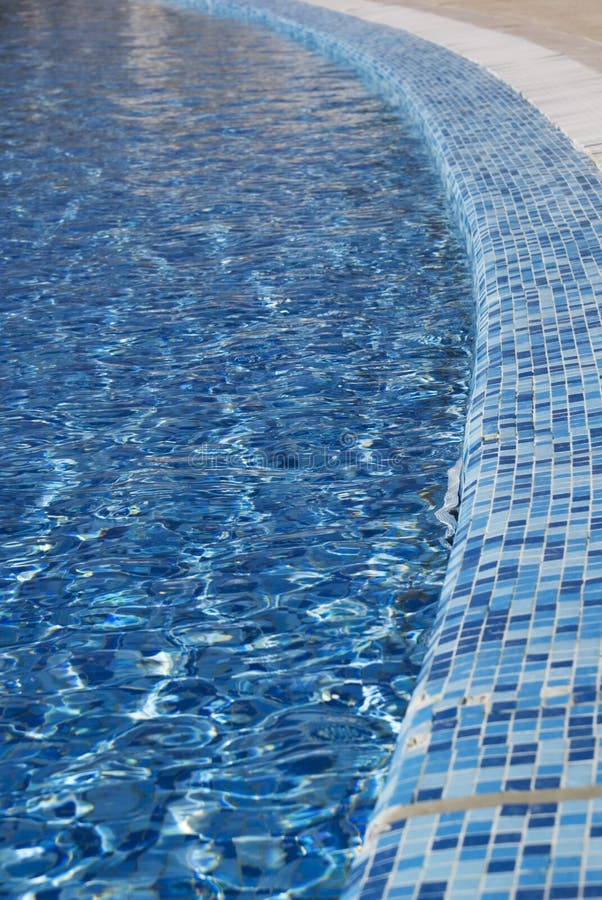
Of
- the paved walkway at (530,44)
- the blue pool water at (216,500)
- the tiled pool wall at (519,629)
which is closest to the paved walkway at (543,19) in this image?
the paved walkway at (530,44)

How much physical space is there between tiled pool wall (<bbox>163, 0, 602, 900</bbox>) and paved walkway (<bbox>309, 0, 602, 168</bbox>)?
210cm

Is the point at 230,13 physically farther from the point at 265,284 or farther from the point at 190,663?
the point at 190,663

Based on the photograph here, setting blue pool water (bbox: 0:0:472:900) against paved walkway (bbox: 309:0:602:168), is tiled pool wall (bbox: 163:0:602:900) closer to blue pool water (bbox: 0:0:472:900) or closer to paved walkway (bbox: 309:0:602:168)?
blue pool water (bbox: 0:0:472:900)

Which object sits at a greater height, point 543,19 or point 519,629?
point 543,19

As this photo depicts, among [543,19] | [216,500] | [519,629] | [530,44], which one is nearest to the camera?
[519,629]

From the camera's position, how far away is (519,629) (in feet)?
9.13

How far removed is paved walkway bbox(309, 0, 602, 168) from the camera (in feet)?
25.8

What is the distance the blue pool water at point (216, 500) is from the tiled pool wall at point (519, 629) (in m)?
0.31

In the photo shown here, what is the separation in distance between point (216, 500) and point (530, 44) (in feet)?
25.2

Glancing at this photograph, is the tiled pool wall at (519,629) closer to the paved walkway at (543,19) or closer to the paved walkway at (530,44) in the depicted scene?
the paved walkway at (530,44)

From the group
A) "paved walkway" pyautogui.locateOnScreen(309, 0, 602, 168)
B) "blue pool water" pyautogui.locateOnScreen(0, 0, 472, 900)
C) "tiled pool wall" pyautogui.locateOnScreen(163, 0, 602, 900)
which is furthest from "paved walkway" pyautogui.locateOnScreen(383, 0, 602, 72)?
"tiled pool wall" pyautogui.locateOnScreen(163, 0, 602, 900)

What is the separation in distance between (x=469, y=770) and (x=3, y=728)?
1299 millimetres

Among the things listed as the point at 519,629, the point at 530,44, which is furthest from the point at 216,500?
the point at 530,44

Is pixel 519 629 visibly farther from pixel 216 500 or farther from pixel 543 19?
pixel 543 19
